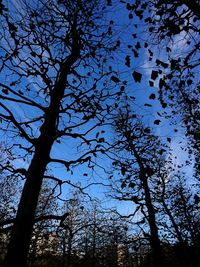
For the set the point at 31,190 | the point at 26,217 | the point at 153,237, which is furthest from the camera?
the point at 153,237

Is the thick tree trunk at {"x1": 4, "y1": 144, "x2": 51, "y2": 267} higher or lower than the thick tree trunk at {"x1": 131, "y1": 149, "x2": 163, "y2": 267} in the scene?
lower

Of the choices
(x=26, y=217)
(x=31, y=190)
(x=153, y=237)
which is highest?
(x=153, y=237)

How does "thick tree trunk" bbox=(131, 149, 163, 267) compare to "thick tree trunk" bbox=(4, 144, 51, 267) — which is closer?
"thick tree trunk" bbox=(4, 144, 51, 267)

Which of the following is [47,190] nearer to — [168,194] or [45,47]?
[168,194]

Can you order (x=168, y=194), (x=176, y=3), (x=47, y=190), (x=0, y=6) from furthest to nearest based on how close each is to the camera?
(x=47, y=190)
(x=168, y=194)
(x=176, y=3)
(x=0, y=6)

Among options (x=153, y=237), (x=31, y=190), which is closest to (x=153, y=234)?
(x=153, y=237)

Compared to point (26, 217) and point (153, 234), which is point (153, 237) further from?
point (26, 217)

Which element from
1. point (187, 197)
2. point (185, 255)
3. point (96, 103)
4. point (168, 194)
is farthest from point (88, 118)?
point (187, 197)

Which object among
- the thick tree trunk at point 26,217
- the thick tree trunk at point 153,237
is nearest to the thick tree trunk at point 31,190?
the thick tree trunk at point 26,217

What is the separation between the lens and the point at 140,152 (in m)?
14.2

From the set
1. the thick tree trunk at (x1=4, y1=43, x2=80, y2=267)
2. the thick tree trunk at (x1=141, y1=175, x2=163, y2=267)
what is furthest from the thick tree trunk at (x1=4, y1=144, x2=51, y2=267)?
the thick tree trunk at (x1=141, y1=175, x2=163, y2=267)

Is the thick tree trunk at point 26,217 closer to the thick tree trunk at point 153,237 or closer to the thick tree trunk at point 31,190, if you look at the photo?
the thick tree trunk at point 31,190

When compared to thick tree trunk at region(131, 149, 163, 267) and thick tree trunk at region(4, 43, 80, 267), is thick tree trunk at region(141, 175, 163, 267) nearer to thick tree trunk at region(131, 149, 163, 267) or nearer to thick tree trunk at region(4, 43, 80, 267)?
thick tree trunk at region(131, 149, 163, 267)

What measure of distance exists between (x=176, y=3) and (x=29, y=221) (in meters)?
4.99
